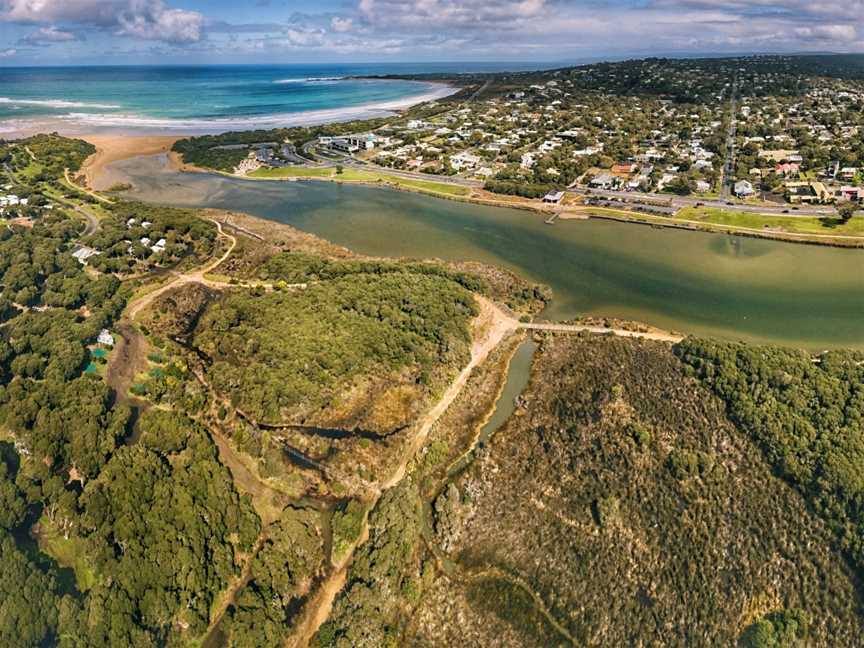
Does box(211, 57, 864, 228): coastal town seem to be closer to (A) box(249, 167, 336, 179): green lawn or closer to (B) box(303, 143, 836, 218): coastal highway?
(B) box(303, 143, 836, 218): coastal highway

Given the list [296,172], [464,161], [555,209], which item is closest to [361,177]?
[296,172]

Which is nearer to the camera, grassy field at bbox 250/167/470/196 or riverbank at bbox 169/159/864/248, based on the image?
riverbank at bbox 169/159/864/248

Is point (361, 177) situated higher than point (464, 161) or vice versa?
point (464, 161)

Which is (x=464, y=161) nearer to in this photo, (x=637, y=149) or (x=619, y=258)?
(x=637, y=149)

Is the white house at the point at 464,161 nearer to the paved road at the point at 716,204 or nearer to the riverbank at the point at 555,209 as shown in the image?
the riverbank at the point at 555,209

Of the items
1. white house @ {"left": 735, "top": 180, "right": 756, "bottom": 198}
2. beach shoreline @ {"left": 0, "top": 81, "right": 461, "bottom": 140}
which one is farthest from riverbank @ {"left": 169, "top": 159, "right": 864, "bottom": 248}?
beach shoreline @ {"left": 0, "top": 81, "right": 461, "bottom": 140}

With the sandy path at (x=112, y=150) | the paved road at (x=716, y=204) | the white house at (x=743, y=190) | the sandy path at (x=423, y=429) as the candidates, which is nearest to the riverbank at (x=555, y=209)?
the paved road at (x=716, y=204)
